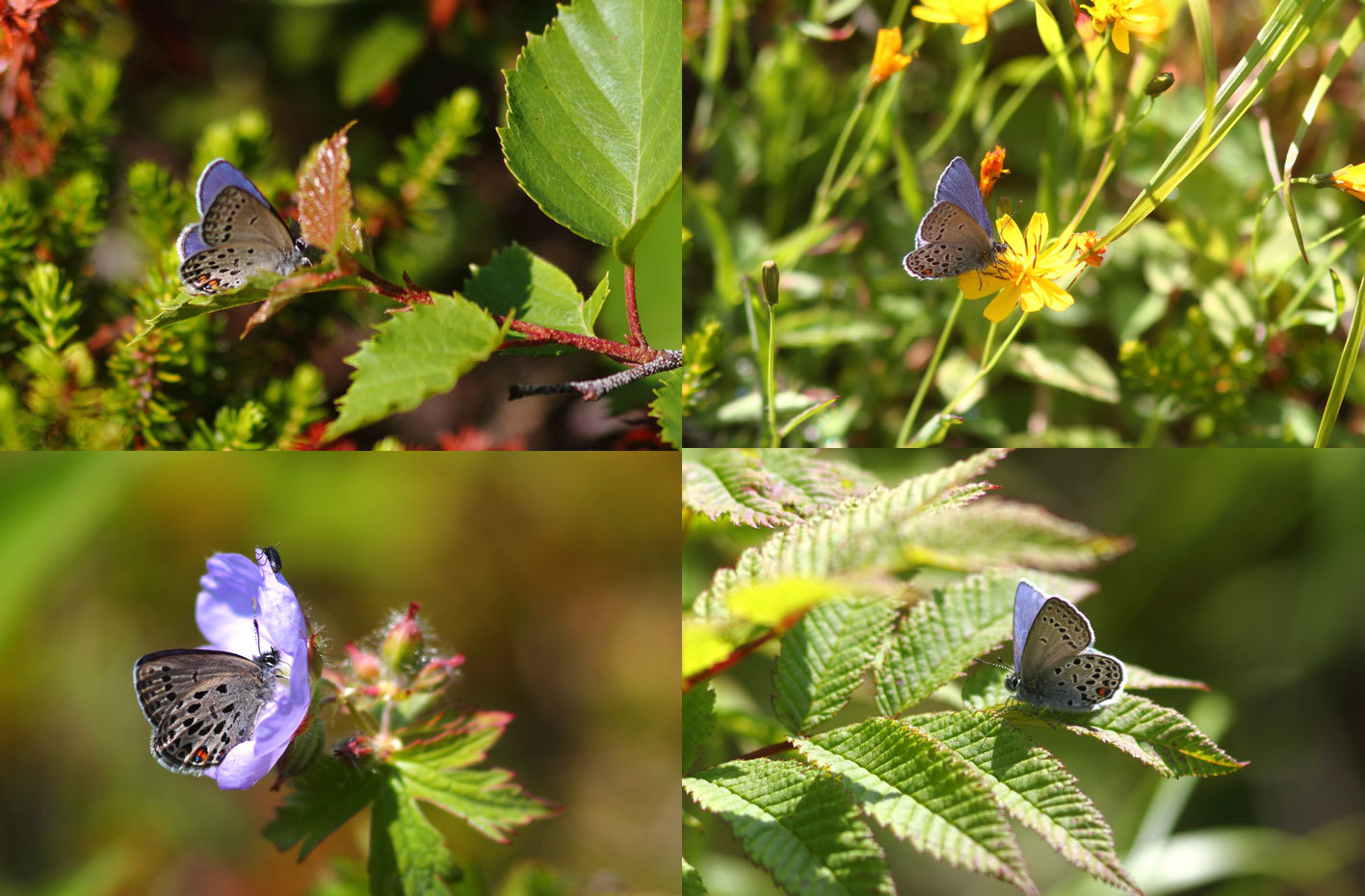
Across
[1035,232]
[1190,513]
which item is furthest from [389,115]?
[1190,513]

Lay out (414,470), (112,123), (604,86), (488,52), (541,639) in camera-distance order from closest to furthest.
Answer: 1. (604,86)
2. (112,123)
3. (488,52)
4. (414,470)
5. (541,639)

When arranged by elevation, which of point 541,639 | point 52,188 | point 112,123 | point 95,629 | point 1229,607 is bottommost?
point 1229,607

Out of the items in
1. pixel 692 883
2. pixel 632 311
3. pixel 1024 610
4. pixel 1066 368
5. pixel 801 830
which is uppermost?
pixel 632 311

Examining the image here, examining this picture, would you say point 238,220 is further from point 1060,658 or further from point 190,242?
point 1060,658

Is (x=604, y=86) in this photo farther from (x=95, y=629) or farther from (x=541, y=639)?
(x=95, y=629)

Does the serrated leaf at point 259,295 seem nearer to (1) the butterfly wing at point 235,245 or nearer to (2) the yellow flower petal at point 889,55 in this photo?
(1) the butterfly wing at point 235,245

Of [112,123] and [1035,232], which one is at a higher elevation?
[112,123]

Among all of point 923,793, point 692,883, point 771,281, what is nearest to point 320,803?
point 692,883
